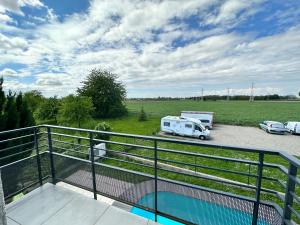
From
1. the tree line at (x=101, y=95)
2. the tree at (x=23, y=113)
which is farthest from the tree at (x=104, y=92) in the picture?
the tree at (x=23, y=113)

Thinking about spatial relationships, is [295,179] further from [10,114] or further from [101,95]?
[101,95]

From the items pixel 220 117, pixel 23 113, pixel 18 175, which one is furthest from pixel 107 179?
pixel 220 117

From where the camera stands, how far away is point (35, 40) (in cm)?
571

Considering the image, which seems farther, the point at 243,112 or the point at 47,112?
the point at 243,112

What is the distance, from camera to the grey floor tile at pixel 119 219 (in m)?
1.89

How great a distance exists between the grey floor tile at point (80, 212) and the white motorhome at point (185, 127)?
1282 centimetres

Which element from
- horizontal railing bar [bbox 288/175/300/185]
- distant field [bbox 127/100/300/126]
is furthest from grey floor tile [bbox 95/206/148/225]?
distant field [bbox 127/100/300/126]

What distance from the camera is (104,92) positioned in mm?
24625

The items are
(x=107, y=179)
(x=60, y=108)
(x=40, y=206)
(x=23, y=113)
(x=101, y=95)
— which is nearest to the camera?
(x=40, y=206)

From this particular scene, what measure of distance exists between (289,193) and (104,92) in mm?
25002

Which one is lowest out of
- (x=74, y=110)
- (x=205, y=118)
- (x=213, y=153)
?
(x=213, y=153)

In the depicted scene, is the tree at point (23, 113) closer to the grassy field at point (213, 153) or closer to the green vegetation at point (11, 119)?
the green vegetation at point (11, 119)

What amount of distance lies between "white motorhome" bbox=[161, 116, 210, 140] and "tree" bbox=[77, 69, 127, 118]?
11903 mm

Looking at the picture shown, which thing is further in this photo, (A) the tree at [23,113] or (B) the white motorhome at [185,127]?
(B) the white motorhome at [185,127]
